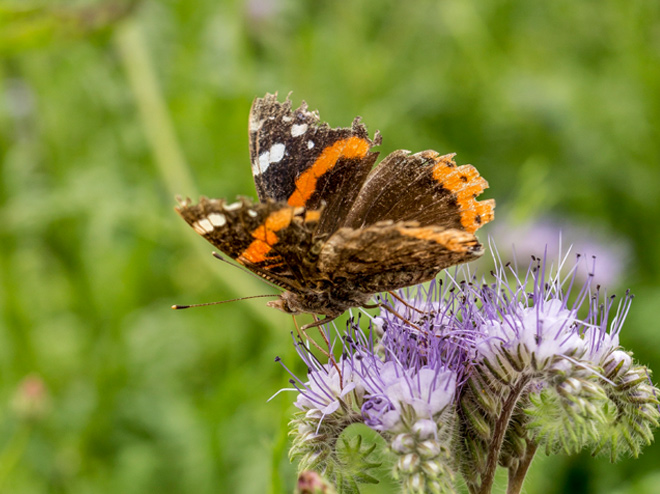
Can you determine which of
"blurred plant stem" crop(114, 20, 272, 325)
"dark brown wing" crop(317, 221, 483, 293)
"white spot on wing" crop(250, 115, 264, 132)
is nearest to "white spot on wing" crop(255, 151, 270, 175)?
"white spot on wing" crop(250, 115, 264, 132)

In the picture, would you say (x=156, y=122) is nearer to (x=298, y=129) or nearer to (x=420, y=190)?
(x=298, y=129)

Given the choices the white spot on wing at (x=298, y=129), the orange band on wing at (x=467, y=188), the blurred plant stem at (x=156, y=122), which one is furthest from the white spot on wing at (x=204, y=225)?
the blurred plant stem at (x=156, y=122)

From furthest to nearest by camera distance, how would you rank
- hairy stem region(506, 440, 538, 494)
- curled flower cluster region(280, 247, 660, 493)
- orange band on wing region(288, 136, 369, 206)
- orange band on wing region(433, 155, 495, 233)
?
orange band on wing region(288, 136, 369, 206)
orange band on wing region(433, 155, 495, 233)
hairy stem region(506, 440, 538, 494)
curled flower cluster region(280, 247, 660, 493)

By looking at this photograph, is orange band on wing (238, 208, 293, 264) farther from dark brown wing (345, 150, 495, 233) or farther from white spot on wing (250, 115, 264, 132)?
white spot on wing (250, 115, 264, 132)

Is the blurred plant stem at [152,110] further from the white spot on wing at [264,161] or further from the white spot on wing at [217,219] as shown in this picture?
the white spot on wing at [217,219]

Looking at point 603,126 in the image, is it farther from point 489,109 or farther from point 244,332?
point 244,332

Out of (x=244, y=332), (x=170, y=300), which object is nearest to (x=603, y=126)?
(x=244, y=332)
